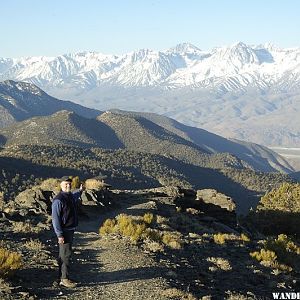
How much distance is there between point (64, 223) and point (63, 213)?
303 millimetres

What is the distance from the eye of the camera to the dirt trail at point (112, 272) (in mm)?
13344

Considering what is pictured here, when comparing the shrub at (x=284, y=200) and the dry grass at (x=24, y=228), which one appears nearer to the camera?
the dry grass at (x=24, y=228)

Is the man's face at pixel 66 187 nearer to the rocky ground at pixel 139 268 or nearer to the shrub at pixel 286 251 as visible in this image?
the rocky ground at pixel 139 268

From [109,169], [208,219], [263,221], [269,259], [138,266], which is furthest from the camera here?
[109,169]

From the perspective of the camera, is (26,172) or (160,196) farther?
(26,172)

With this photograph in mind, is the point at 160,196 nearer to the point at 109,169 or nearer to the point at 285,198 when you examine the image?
the point at 285,198

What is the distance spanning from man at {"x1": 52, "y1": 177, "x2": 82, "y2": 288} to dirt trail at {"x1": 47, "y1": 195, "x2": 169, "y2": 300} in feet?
1.84

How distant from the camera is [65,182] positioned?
14.2 m

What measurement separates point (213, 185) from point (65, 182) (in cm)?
16884

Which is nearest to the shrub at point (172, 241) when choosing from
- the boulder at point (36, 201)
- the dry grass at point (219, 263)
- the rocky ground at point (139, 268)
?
the rocky ground at point (139, 268)

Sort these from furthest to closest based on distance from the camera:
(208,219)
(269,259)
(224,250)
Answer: (208,219), (224,250), (269,259)

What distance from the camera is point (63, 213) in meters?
13.9

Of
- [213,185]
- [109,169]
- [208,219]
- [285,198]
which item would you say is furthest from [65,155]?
[208,219]

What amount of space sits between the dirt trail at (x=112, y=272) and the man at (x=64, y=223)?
561 millimetres
